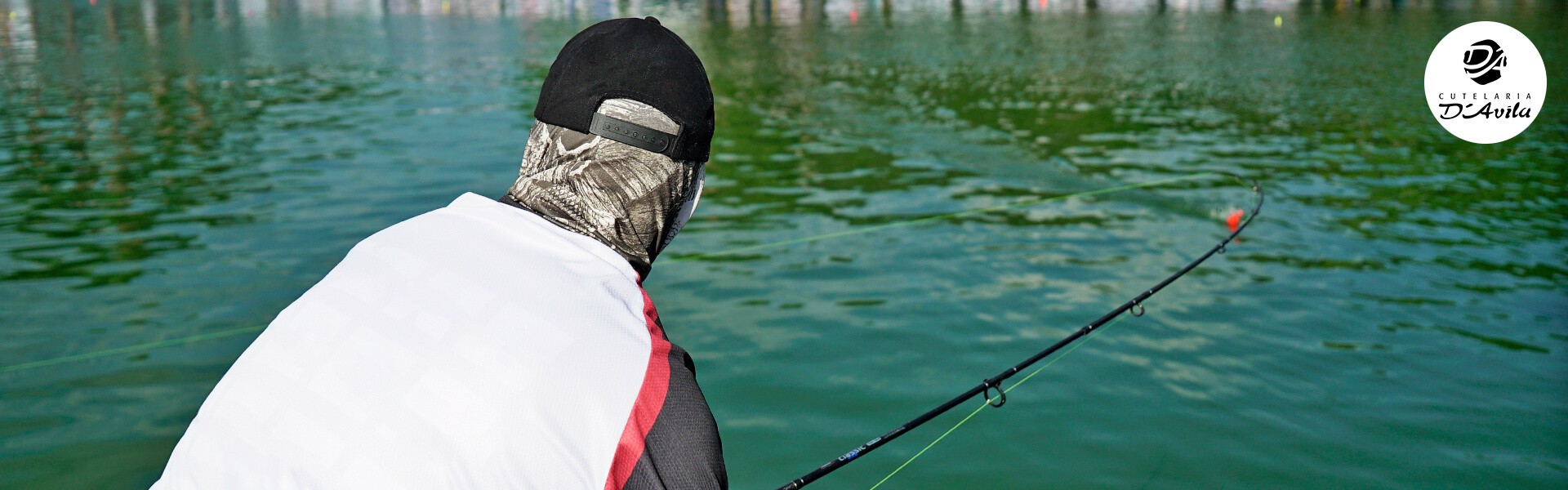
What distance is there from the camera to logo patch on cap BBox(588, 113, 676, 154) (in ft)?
6.84

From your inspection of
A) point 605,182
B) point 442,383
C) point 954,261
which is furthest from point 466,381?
point 954,261

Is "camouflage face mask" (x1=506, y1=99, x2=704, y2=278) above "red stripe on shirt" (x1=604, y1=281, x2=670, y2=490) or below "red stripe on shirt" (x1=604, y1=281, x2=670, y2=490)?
above

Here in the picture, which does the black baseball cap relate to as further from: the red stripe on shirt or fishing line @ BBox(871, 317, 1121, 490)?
fishing line @ BBox(871, 317, 1121, 490)

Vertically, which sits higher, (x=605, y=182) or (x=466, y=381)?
(x=605, y=182)

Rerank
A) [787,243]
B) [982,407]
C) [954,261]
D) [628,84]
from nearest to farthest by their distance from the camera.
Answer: [628,84] < [982,407] < [954,261] < [787,243]

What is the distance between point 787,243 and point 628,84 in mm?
8063

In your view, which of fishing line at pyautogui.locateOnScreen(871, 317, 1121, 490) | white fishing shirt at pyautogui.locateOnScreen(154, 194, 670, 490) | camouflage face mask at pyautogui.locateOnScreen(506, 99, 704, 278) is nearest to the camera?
white fishing shirt at pyautogui.locateOnScreen(154, 194, 670, 490)

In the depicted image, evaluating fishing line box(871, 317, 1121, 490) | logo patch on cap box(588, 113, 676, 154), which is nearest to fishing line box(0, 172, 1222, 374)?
fishing line box(871, 317, 1121, 490)

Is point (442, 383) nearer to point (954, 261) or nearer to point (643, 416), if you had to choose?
point (643, 416)

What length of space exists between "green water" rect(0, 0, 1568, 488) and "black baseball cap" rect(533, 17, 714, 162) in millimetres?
3784

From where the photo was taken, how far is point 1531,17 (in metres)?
31.7

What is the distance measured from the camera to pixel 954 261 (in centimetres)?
953

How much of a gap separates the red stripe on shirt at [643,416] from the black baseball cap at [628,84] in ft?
1.35

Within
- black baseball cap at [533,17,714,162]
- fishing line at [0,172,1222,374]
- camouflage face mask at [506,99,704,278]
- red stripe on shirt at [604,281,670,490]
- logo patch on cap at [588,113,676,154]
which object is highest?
black baseball cap at [533,17,714,162]
